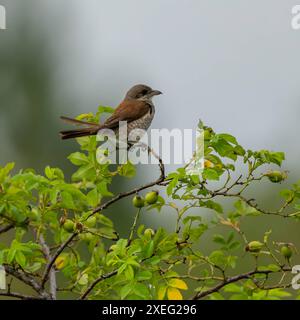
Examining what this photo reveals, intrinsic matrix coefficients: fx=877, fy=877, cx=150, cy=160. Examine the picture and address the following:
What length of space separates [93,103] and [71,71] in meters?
5.68

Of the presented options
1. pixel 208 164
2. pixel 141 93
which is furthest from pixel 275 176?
pixel 141 93

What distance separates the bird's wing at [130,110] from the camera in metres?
7.40

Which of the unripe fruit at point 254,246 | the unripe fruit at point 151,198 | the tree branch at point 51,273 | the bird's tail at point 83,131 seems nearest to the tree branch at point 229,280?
the unripe fruit at point 254,246

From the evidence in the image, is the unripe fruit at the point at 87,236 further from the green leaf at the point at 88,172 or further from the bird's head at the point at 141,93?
the bird's head at the point at 141,93

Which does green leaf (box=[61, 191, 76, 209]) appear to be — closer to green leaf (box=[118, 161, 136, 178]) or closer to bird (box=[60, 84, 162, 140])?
green leaf (box=[118, 161, 136, 178])

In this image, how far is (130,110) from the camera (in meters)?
7.62

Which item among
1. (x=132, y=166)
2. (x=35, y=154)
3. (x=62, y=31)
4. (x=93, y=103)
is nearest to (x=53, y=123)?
(x=93, y=103)

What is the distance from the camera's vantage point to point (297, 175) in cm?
1753

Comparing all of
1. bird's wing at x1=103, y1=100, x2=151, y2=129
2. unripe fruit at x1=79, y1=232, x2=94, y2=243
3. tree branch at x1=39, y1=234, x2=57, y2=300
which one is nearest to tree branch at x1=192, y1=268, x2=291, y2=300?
tree branch at x1=39, y1=234, x2=57, y2=300

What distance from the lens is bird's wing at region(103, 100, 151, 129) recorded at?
24.3 ft

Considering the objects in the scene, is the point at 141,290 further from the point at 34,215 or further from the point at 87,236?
the point at 87,236

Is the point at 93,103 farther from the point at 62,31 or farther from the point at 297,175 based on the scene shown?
the point at 297,175
